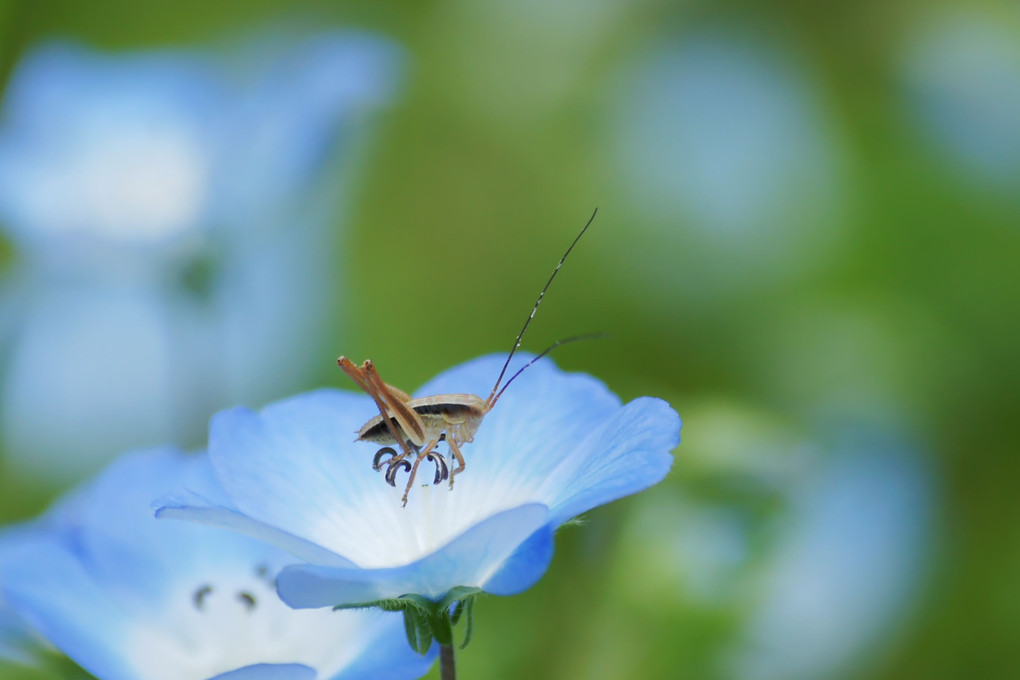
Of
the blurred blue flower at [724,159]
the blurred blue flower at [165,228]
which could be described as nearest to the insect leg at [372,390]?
the blurred blue flower at [165,228]

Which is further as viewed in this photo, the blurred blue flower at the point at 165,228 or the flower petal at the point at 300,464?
the blurred blue flower at the point at 165,228

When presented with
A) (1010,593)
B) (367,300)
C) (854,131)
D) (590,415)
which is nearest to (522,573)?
(590,415)

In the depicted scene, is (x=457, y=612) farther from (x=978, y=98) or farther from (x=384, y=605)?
(x=978, y=98)

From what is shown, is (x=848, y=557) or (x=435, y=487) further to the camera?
(x=848, y=557)

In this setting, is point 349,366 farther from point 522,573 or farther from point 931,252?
point 931,252

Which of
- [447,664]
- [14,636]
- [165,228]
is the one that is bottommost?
[447,664]

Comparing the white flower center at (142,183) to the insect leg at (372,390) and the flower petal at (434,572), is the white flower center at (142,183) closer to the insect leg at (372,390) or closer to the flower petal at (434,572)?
the insect leg at (372,390)

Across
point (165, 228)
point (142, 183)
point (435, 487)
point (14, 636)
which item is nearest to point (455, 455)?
point (435, 487)

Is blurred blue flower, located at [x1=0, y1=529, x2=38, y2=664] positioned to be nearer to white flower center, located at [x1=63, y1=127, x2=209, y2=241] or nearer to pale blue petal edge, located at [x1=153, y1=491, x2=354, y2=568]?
Answer: pale blue petal edge, located at [x1=153, y1=491, x2=354, y2=568]
